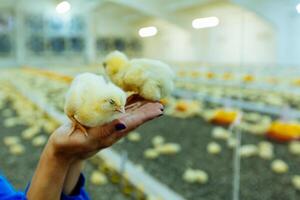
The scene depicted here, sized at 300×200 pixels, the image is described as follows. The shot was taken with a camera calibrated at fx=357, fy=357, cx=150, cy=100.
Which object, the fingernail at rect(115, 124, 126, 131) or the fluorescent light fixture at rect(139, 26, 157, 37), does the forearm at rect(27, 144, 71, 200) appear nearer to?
the fingernail at rect(115, 124, 126, 131)

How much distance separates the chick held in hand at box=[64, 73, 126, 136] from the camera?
414mm

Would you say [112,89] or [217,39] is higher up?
[217,39]

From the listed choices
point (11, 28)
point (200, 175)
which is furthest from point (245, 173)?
point (11, 28)

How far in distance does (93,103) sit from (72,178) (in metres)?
0.22

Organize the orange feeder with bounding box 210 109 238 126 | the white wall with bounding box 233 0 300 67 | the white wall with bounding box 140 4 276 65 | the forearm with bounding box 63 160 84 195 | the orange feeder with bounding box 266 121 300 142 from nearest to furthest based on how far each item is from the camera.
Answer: the forearm with bounding box 63 160 84 195
the white wall with bounding box 233 0 300 67
the orange feeder with bounding box 266 121 300 142
the orange feeder with bounding box 210 109 238 126
the white wall with bounding box 140 4 276 65

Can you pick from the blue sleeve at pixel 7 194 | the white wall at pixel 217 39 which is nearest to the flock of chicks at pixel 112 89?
the blue sleeve at pixel 7 194

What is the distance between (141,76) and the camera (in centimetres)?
51

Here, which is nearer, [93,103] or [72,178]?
[93,103]

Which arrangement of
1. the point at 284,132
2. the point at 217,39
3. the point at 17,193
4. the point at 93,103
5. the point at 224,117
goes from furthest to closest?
the point at 217,39
the point at 224,117
the point at 284,132
the point at 17,193
the point at 93,103

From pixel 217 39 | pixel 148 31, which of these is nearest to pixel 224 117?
pixel 148 31

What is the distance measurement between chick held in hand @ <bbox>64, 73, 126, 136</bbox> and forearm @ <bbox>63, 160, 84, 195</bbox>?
0.15m

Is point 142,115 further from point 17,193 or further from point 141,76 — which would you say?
point 17,193

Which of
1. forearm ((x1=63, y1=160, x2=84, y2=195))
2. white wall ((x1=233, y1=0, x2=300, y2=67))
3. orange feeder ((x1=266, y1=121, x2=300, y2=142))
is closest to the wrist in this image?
forearm ((x1=63, y1=160, x2=84, y2=195))

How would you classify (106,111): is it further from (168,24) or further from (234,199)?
(168,24)
